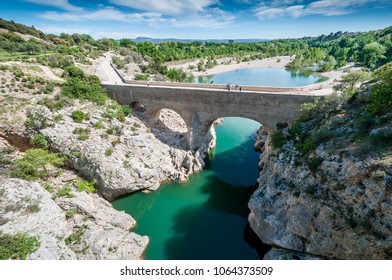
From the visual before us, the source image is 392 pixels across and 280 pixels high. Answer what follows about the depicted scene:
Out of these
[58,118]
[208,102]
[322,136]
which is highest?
[208,102]

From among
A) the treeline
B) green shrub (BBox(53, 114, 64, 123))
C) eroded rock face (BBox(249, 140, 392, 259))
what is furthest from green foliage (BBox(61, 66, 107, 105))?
eroded rock face (BBox(249, 140, 392, 259))

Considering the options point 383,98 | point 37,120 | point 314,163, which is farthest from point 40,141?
point 383,98

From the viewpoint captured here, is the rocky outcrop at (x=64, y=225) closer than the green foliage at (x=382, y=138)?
No

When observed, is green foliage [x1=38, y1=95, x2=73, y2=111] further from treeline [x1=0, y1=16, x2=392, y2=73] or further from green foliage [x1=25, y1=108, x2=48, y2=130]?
treeline [x1=0, y1=16, x2=392, y2=73]

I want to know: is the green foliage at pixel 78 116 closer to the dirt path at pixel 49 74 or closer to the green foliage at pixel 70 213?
the dirt path at pixel 49 74

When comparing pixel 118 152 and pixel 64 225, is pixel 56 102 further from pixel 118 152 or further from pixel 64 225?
pixel 64 225

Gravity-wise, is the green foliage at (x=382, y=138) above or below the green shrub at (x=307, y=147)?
above

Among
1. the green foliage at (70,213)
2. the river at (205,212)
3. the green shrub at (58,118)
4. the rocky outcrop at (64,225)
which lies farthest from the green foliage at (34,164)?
the river at (205,212)

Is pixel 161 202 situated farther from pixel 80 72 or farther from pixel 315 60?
pixel 315 60
